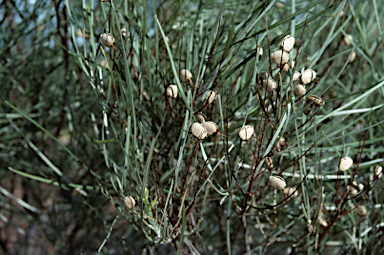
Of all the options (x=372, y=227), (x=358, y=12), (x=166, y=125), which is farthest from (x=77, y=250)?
(x=358, y=12)

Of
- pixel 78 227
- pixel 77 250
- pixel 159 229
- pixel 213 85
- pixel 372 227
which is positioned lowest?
pixel 77 250

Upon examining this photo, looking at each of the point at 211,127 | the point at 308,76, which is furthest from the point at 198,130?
the point at 308,76

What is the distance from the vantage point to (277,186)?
284mm

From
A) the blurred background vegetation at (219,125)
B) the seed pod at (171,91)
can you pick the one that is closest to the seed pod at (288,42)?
the blurred background vegetation at (219,125)

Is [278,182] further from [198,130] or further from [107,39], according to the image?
[107,39]

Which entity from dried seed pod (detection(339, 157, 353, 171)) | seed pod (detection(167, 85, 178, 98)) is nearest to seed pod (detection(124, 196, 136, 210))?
seed pod (detection(167, 85, 178, 98))

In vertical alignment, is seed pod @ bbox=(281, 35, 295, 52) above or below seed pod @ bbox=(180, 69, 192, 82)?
above

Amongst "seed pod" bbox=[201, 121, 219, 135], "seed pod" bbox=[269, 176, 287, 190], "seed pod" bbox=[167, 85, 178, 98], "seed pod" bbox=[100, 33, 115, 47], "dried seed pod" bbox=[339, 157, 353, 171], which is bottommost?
"dried seed pod" bbox=[339, 157, 353, 171]

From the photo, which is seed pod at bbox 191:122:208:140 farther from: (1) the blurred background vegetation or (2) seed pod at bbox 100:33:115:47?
(2) seed pod at bbox 100:33:115:47

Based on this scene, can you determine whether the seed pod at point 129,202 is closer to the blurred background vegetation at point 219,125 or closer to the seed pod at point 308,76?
the blurred background vegetation at point 219,125

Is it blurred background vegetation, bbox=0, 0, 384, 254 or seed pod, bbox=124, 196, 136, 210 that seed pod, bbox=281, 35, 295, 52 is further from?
seed pod, bbox=124, 196, 136, 210

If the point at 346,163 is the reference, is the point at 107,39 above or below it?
above

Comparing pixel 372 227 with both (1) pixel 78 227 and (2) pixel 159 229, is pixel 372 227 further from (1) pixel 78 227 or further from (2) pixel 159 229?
(1) pixel 78 227

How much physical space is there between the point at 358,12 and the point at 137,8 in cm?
42
